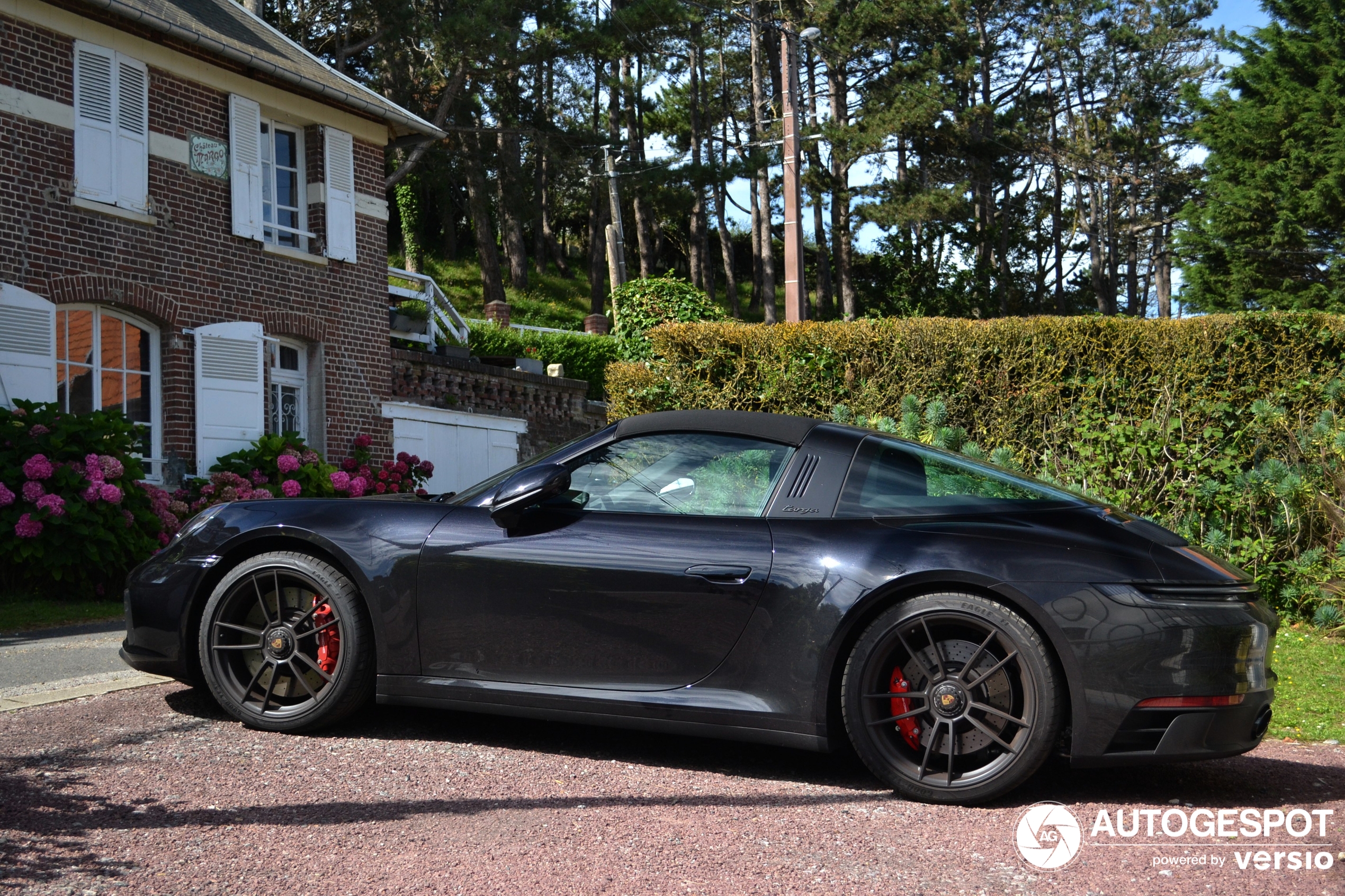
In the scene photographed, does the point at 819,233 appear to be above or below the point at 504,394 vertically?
above

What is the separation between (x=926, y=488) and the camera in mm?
3820

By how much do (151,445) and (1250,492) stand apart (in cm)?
1073

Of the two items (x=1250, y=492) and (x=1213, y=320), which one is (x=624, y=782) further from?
(x=1213, y=320)

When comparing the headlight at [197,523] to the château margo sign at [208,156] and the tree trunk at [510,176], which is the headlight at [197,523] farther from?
the tree trunk at [510,176]

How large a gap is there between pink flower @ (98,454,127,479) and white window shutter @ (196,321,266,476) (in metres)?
2.95

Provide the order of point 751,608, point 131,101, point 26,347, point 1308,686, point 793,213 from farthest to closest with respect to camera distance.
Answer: point 793,213 < point 131,101 < point 26,347 < point 1308,686 < point 751,608

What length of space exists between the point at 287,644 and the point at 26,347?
8637mm

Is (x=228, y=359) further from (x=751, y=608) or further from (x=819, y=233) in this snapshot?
(x=819, y=233)

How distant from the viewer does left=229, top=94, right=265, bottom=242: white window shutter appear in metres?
13.3

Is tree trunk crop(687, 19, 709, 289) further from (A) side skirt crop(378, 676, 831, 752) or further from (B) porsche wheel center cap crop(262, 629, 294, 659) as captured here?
(A) side skirt crop(378, 676, 831, 752)

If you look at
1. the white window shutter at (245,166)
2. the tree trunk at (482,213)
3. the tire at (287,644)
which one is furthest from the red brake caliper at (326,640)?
the tree trunk at (482,213)

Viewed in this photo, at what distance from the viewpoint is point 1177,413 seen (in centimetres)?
803

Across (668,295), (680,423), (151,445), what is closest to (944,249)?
(668,295)

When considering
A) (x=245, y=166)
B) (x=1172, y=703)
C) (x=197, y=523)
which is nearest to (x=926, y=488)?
(x=1172, y=703)
